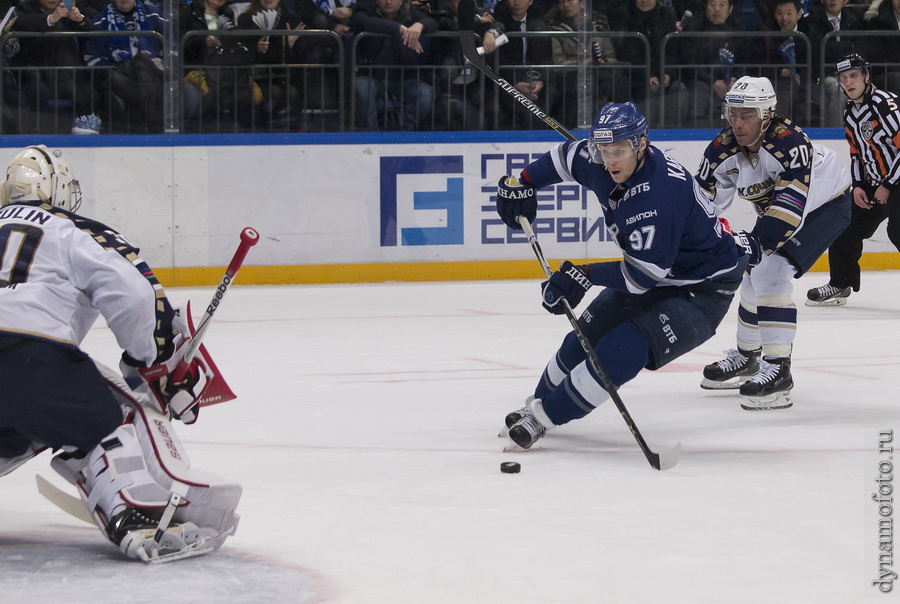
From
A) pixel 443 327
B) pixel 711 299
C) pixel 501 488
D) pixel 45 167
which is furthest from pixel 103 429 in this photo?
pixel 443 327

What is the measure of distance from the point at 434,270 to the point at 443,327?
1798 millimetres

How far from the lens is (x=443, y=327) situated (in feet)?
20.9

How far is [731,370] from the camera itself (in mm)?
4844

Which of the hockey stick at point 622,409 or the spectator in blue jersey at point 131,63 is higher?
the spectator in blue jersey at point 131,63

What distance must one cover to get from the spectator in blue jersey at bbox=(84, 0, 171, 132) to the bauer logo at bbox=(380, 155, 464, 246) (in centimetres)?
139

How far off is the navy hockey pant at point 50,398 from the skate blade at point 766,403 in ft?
8.05

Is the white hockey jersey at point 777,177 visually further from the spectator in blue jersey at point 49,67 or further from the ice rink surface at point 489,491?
the spectator in blue jersey at point 49,67

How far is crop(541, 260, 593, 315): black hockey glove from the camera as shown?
3.72m

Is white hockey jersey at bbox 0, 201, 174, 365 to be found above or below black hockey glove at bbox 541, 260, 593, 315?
above

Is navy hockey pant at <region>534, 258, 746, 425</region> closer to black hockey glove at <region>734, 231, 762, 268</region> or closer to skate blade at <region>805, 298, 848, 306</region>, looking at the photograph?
black hockey glove at <region>734, 231, 762, 268</region>

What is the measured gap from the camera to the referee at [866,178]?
23.0 feet

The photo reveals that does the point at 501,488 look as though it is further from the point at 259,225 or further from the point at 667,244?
the point at 259,225

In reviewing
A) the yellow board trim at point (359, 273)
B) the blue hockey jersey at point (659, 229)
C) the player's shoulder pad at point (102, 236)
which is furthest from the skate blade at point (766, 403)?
the yellow board trim at point (359, 273)

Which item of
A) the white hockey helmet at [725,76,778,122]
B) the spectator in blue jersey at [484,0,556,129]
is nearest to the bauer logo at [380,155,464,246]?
the spectator in blue jersey at [484,0,556,129]
